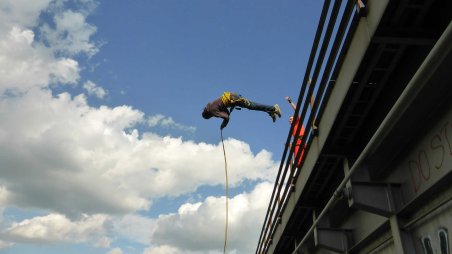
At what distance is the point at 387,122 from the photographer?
5.04 metres

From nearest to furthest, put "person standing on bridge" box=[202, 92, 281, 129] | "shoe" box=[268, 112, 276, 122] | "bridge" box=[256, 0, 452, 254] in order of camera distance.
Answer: "bridge" box=[256, 0, 452, 254], "person standing on bridge" box=[202, 92, 281, 129], "shoe" box=[268, 112, 276, 122]

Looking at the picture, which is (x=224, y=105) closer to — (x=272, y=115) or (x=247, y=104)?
(x=247, y=104)

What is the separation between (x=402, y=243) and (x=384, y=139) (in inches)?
60.3

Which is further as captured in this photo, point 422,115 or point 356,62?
point 356,62

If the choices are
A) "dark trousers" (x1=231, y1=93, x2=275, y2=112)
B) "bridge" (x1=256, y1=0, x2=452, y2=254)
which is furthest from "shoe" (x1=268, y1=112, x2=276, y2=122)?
"bridge" (x1=256, y1=0, x2=452, y2=254)

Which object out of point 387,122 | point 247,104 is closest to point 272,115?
point 247,104

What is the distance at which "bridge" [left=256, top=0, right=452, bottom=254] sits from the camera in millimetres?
4980

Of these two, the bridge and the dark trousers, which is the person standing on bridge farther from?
the bridge

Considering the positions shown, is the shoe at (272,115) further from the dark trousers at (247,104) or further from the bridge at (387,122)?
the bridge at (387,122)

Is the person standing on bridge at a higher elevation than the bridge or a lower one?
higher

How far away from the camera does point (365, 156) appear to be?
223 inches

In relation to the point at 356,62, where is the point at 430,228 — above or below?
below

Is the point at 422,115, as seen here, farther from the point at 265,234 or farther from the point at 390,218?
the point at 265,234

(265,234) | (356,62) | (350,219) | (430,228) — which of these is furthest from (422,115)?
(265,234)
